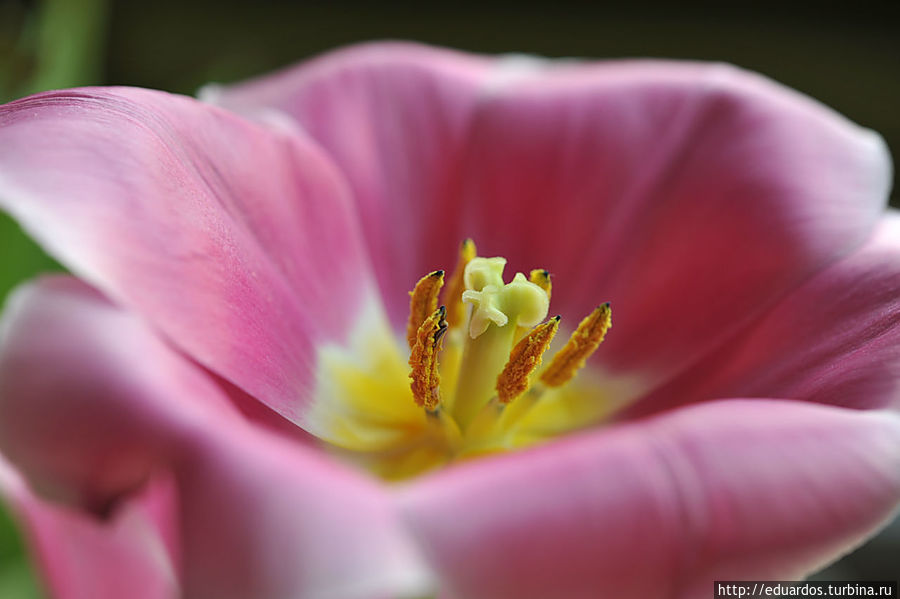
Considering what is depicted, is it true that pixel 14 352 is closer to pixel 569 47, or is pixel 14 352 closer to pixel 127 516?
pixel 127 516

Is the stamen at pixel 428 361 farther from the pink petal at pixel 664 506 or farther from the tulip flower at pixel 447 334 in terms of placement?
the pink petal at pixel 664 506

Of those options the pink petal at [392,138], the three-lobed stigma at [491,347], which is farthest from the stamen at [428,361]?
the pink petal at [392,138]

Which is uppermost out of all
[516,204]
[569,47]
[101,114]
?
[101,114]

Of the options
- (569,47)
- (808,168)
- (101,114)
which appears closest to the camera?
(101,114)

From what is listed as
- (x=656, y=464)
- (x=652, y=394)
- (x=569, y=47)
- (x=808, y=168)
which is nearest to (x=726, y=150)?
(x=808, y=168)

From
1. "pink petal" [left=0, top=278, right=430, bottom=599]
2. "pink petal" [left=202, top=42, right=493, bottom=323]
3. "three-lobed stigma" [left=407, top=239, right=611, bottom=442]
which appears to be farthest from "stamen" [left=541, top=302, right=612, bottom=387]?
"pink petal" [left=0, top=278, right=430, bottom=599]
